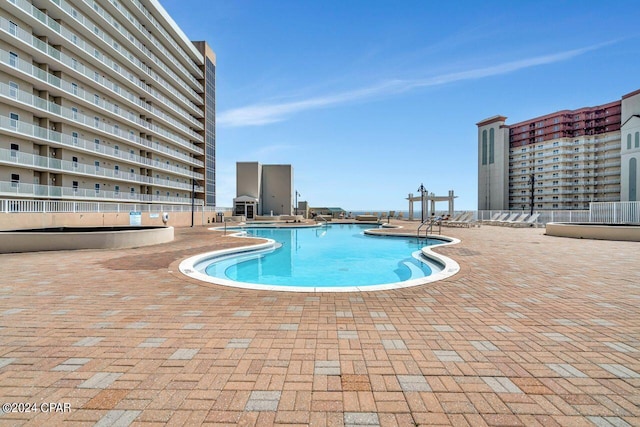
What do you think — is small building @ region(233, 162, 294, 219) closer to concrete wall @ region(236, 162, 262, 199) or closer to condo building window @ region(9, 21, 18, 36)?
concrete wall @ region(236, 162, 262, 199)

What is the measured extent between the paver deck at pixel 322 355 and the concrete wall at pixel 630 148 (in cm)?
4991

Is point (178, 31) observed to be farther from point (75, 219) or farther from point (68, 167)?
point (75, 219)

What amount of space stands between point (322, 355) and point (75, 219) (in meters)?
19.9

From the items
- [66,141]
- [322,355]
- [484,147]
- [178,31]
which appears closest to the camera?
[322,355]

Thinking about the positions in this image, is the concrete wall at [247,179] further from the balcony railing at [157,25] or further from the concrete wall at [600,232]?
the concrete wall at [600,232]

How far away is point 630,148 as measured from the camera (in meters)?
37.8

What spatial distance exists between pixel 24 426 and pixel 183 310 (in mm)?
2217

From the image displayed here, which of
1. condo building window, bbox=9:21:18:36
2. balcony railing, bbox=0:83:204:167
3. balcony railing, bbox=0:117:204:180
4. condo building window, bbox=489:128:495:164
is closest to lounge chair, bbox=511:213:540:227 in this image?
balcony railing, bbox=0:117:204:180

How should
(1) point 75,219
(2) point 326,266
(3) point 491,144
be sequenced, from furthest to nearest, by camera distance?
(3) point 491,144, (1) point 75,219, (2) point 326,266

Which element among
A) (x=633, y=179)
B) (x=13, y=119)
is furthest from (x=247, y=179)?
(x=633, y=179)

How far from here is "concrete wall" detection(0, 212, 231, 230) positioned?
1234cm

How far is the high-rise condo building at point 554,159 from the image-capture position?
52.9 meters

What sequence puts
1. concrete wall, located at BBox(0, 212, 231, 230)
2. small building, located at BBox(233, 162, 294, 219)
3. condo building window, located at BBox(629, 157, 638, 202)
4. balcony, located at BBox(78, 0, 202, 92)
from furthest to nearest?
small building, located at BBox(233, 162, 294, 219)
condo building window, located at BBox(629, 157, 638, 202)
balcony, located at BBox(78, 0, 202, 92)
concrete wall, located at BBox(0, 212, 231, 230)

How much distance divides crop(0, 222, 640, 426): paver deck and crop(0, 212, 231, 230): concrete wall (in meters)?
10.5
